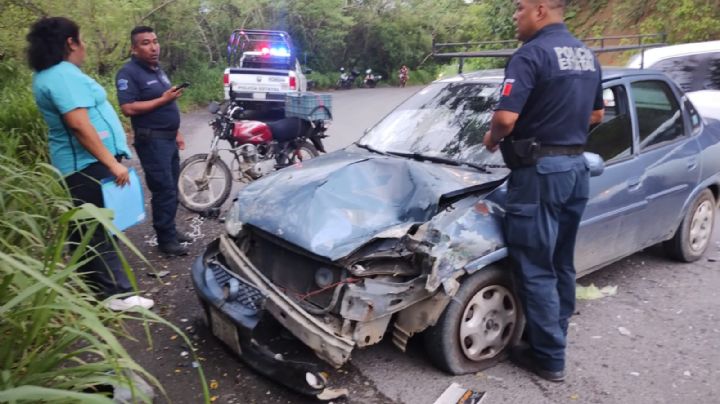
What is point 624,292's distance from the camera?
4469 mm

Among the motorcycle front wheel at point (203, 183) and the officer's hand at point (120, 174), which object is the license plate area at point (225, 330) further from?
the motorcycle front wheel at point (203, 183)

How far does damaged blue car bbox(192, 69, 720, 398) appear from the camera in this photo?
2.97 m

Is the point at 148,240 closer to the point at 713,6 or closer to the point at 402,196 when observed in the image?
the point at 402,196

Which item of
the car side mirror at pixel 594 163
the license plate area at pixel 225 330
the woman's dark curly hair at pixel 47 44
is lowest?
the license plate area at pixel 225 330

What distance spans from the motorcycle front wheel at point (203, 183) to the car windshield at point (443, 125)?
253cm

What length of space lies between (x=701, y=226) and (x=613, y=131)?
1.61 metres

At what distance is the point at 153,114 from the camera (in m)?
4.78

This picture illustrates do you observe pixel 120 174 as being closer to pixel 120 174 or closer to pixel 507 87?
pixel 120 174

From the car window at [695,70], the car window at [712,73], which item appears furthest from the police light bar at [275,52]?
the car window at [712,73]

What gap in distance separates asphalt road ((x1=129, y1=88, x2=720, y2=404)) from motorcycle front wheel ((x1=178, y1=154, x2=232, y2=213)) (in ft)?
6.24

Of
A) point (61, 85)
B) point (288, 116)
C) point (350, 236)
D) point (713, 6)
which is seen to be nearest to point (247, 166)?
point (288, 116)

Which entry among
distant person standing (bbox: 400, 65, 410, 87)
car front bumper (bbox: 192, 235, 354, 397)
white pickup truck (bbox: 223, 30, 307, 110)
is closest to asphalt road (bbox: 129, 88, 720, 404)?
car front bumper (bbox: 192, 235, 354, 397)

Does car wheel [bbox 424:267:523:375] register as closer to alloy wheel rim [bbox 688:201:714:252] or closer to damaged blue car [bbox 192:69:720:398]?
damaged blue car [bbox 192:69:720:398]

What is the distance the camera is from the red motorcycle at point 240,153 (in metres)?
6.52
